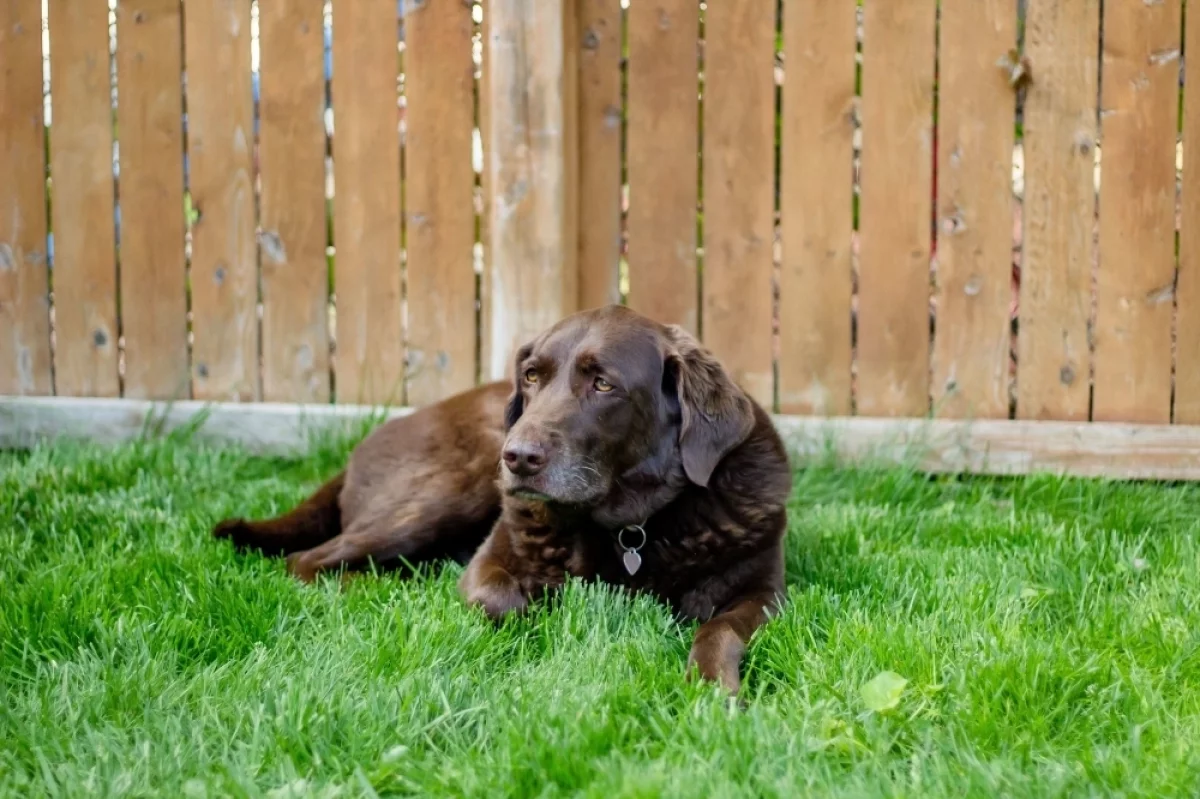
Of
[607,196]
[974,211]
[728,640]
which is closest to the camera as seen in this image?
[728,640]

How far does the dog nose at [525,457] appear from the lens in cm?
316

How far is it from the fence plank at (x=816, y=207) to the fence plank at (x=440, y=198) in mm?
1259

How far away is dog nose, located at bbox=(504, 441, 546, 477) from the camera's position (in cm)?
316

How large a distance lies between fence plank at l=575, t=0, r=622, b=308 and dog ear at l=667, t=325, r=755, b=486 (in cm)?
154

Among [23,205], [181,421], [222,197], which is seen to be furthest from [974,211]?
[23,205]

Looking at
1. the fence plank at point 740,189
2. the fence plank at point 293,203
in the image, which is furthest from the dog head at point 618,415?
the fence plank at point 293,203

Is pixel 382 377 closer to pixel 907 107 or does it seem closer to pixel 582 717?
pixel 907 107

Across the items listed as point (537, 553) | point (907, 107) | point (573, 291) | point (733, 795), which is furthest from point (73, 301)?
point (733, 795)

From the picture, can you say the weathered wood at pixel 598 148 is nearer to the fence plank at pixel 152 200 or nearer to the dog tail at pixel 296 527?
the dog tail at pixel 296 527

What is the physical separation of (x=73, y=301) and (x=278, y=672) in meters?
3.23

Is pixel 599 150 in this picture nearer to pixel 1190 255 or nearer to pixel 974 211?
pixel 974 211

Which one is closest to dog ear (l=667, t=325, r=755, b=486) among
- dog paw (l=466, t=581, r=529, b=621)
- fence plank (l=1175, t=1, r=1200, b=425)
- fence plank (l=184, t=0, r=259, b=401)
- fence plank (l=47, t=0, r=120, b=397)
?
dog paw (l=466, t=581, r=529, b=621)

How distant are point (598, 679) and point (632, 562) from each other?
79 cm

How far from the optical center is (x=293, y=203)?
201 inches
